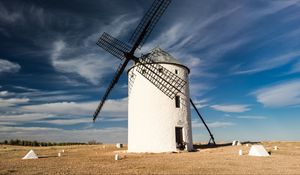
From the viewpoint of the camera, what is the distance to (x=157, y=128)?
74.3 feet

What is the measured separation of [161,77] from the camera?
901 inches

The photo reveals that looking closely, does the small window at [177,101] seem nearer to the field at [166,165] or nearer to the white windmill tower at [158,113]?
the white windmill tower at [158,113]

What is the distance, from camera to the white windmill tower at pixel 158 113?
22.6 m

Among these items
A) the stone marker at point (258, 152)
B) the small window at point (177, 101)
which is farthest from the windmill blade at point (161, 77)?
the stone marker at point (258, 152)

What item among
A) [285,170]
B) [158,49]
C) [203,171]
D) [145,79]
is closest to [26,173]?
[203,171]

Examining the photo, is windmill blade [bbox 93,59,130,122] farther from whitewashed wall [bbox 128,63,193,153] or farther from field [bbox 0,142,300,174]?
field [bbox 0,142,300,174]

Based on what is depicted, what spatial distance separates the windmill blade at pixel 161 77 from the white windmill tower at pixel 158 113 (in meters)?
0.10

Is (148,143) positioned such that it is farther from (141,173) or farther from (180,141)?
(141,173)

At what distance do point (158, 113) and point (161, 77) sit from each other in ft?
10.6

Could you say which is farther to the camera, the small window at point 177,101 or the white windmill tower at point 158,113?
the small window at point 177,101

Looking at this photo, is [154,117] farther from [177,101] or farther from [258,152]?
[258,152]

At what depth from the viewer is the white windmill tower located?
74.1 ft

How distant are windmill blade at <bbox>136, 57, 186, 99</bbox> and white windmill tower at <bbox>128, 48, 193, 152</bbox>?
0.10 metres

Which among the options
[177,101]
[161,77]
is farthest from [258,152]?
[161,77]
